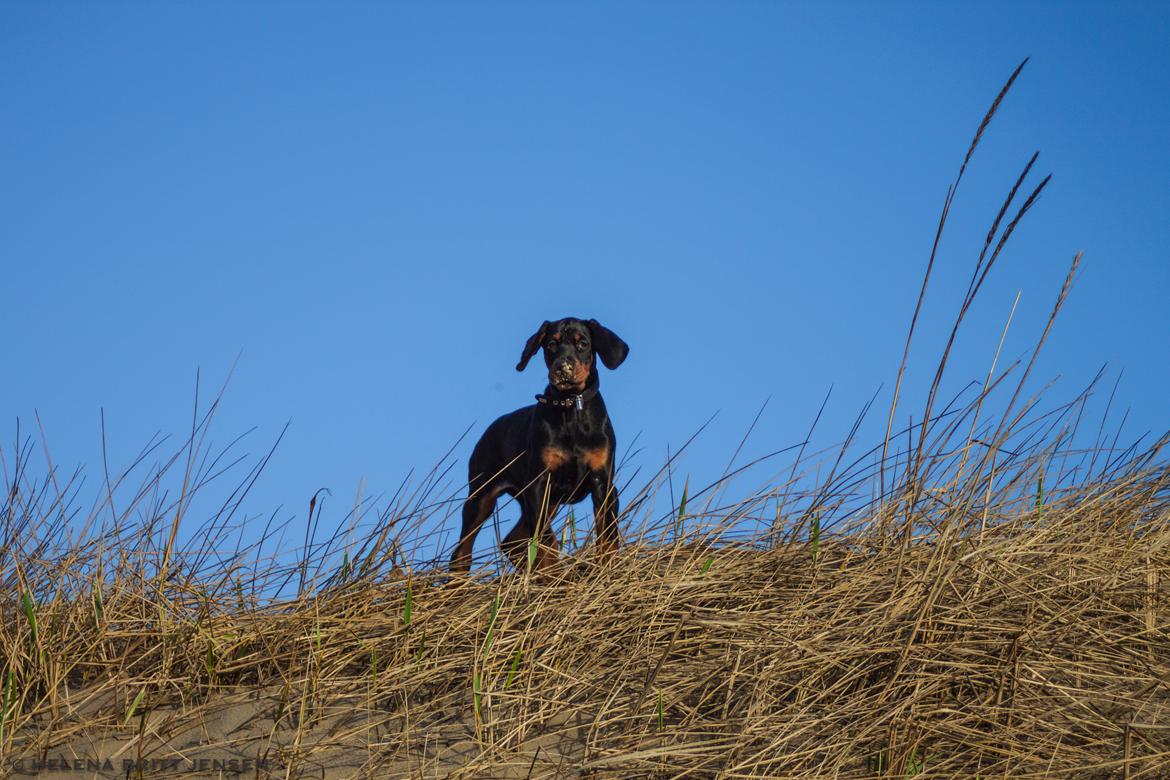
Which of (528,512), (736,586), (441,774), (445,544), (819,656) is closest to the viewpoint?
(441,774)

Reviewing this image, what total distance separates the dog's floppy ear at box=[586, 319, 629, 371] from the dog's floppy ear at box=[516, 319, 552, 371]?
8.7 inches

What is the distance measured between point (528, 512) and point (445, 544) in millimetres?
2257

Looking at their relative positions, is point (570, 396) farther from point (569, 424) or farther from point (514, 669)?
point (514, 669)

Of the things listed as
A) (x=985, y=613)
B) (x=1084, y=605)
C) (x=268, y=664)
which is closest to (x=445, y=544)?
(x=268, y=664)

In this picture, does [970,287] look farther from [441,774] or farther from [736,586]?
[441,774]

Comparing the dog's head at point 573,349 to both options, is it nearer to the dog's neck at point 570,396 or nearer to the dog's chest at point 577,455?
the dog's neck at point 570,396

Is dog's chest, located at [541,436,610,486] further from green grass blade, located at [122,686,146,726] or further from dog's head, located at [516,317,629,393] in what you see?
green grass blade, located at [122,686,146,726]

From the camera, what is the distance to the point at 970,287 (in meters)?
3.05

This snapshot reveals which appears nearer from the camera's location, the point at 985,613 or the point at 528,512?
the point at 985,613

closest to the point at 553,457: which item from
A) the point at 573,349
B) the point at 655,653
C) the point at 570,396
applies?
the point at 570,396

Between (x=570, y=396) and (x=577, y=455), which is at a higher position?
(x=570, y=396)

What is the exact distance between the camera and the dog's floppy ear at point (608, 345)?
19.0 feet

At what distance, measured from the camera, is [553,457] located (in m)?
5.70

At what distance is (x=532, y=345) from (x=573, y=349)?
0.96ft
